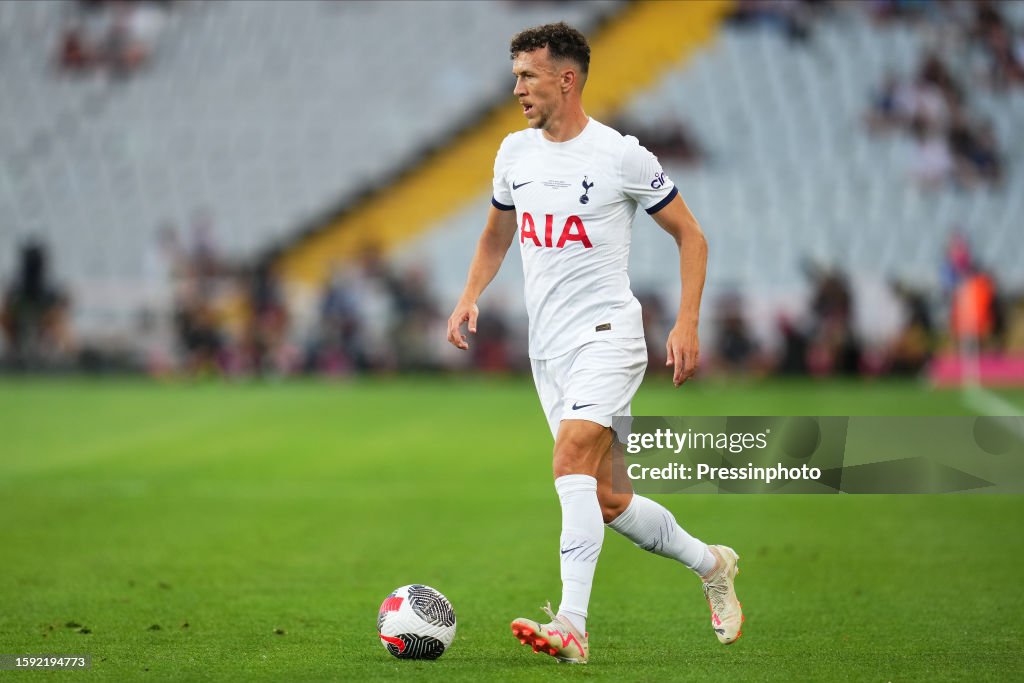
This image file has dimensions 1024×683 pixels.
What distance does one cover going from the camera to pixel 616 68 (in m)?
29.8

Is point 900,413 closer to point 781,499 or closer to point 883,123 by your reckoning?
point 781,499

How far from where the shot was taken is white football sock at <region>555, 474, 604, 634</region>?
5.65 metres

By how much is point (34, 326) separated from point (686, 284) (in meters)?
22.8

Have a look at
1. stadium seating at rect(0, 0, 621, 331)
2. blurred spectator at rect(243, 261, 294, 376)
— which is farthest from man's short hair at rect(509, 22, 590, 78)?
stadium seating at rect(0, 0, 621, 331)

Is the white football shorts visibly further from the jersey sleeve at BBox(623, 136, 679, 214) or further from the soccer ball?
the soccer ball

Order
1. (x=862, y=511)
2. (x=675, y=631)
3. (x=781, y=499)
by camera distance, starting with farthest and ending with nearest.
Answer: (x=781, y=499) → (x=862, y=511) → (x=675, y=631)

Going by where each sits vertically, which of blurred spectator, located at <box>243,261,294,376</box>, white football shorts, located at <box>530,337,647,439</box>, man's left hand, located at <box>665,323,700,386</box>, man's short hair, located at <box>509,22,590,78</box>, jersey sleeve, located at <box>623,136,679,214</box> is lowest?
blurred spectator, located at <box>243,261,294,376</box>

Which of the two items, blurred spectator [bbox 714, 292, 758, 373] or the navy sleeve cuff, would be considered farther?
blurred spectator [bbox 714, 292, 758, 373]

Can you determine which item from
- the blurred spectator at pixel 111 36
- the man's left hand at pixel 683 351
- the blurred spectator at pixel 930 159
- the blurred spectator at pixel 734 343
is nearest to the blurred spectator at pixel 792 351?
the blurred spectator at pixel 734 343

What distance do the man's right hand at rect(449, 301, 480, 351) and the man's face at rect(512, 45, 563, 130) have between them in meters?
0.87

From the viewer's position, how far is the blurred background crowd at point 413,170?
2517 cm

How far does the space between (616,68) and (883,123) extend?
17.8ft

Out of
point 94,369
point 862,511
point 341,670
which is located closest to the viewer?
point 341,670

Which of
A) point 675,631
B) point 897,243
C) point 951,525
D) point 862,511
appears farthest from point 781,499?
point 897,243
